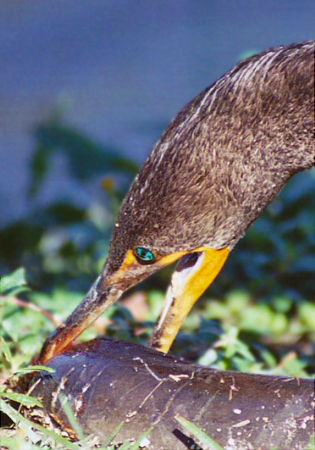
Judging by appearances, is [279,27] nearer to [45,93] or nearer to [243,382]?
[45,93]

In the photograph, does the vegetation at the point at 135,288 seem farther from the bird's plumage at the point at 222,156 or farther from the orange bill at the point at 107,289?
the bird's plumage at the point at 222,156

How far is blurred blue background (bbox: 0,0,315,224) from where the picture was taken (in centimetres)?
905

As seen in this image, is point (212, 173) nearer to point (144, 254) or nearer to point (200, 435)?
point (144, 254)

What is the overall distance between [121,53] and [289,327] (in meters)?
5.30

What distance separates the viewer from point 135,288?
5680 mm

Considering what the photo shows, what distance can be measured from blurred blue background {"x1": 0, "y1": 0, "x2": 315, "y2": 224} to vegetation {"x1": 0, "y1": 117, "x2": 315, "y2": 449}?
6.57 ft

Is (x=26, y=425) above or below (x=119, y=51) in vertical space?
above

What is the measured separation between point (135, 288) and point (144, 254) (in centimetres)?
162

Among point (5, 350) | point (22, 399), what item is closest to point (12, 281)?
point (5, 350)

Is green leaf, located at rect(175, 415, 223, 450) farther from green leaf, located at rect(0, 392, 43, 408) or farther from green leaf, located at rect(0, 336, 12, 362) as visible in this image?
green leaf, located at rect(0, 336, 12, 362)

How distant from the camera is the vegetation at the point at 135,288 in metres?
4.50

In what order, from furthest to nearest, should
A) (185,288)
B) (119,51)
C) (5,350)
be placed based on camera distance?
(119,51) → (185,288) → (5,350)

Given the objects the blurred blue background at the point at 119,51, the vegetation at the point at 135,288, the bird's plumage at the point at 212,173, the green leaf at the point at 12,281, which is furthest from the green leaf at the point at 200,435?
the blurred blue background at the point at 119,51

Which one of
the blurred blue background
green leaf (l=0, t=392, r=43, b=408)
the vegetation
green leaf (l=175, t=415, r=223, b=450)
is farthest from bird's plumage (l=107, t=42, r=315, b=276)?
the blurred blue background
